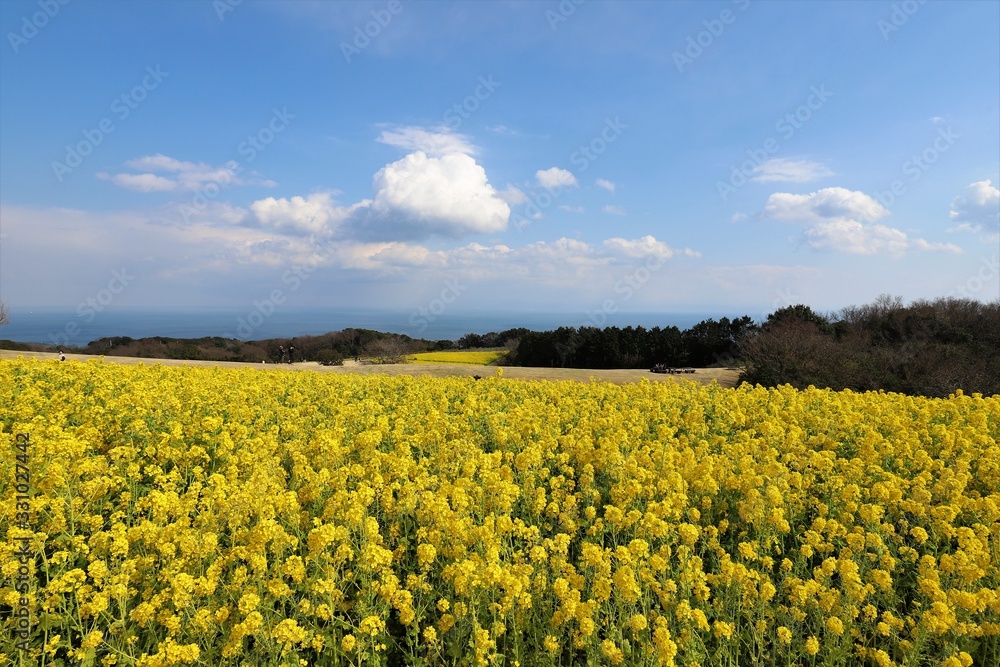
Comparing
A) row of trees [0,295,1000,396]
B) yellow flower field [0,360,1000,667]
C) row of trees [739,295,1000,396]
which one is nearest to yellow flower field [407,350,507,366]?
row of trees [0,295,1000,396]

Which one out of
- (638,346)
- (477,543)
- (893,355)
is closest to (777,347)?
(893,355)

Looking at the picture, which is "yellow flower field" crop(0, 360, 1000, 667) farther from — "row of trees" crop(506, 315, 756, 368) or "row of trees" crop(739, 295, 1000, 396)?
"row of trees" crop(506, 315, 756, 368)

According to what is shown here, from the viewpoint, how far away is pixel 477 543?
4.32 metres

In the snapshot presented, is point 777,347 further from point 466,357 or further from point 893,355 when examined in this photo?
point 466,357

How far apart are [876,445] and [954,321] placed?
117ft

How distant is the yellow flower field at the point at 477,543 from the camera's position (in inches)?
141

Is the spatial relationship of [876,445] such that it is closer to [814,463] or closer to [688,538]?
[814,463]

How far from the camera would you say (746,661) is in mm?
4148

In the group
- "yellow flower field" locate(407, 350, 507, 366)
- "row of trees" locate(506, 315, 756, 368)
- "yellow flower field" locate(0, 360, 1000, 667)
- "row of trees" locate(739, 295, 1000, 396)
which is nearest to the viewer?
"yellow flower field" locate(0, 360, 1000, 667)

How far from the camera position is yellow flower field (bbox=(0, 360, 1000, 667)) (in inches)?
141

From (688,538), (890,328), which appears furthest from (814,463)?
(890,328)

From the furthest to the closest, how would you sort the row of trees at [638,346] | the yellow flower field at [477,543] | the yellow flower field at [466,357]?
the yellow flower field at [466,357] < the row of trees at [638,346] < the yellow flower field at [477,543]

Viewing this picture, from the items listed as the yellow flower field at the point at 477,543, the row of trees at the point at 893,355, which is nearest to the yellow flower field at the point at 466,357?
the row of trees at the point at 893,355

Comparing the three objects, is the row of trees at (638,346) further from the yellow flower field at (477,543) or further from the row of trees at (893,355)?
the yellow flower field at (477,543)
